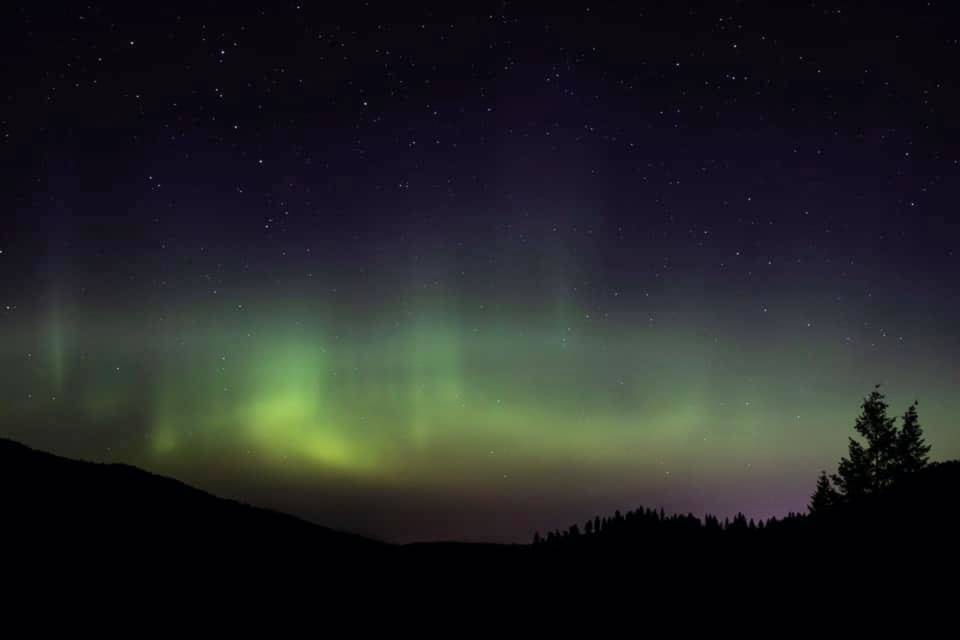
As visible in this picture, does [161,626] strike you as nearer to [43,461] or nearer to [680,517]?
[680,517]

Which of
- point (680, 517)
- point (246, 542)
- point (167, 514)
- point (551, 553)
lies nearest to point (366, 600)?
point (551, 553)

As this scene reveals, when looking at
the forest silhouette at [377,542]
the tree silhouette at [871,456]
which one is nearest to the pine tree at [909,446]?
the tree silhouette at [871,456]

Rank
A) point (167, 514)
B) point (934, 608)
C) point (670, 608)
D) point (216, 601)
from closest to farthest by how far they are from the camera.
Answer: point (934, 608), point (670, 608), point (216, 601), point (167, 514)

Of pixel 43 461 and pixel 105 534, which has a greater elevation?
pixel 43 461

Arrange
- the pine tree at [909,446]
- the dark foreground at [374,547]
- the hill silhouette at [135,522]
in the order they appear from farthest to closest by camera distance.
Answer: the pine tree at [909,446] → the hill silhouette at [135,522] → the dark foreground at [374,547]

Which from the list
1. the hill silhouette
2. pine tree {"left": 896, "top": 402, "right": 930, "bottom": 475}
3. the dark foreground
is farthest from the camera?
pine tree {"left": 896, "top": 402, "right": 930, "bottom": 475}

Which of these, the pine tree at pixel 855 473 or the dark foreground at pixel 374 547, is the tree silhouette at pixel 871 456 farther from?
the dark foreground at pixel 374 547

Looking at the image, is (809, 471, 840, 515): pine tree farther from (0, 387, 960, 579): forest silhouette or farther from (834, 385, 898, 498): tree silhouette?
(0, 387, 960, 579): forest silhouette

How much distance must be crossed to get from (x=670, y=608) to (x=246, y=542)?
13.2 metres

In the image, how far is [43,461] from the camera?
25.6m

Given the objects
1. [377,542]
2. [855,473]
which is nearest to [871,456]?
[855,473]

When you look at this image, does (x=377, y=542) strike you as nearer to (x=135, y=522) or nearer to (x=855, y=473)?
(x=135, y=522)

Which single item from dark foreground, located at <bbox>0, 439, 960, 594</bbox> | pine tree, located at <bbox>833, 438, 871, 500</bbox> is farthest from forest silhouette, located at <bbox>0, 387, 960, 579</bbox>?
pine tree, located at <bbox>833, 438, 871, 500</bbox>

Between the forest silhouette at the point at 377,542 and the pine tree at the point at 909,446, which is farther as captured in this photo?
the pine tree at the point at 909,446
